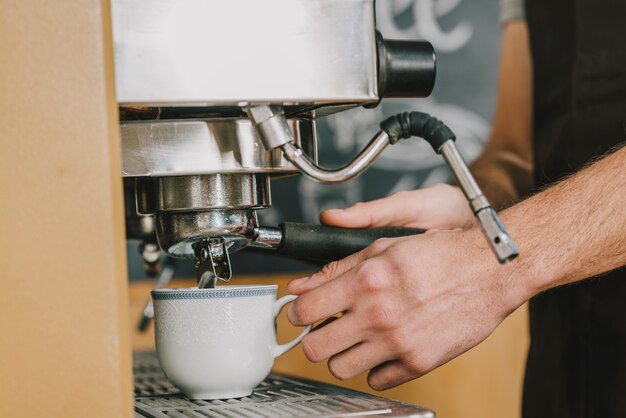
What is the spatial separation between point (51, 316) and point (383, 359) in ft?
1.06

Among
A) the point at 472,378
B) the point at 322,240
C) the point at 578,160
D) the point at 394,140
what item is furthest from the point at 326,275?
the point at 472,378

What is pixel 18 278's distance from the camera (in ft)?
1.71

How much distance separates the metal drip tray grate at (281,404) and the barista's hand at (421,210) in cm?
21

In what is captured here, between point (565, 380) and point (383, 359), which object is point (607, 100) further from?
point (383, 359)

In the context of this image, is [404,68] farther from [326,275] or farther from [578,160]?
[578,160]

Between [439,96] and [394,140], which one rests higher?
[439,96]

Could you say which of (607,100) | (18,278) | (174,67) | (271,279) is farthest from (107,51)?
(271,279)

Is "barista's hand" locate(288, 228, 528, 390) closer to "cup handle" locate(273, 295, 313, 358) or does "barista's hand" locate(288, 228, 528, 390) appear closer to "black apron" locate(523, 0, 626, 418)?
"cup handle" locate(273, 295, 313, 358)

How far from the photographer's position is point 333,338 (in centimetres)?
74

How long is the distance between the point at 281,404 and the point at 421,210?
15.5 inches

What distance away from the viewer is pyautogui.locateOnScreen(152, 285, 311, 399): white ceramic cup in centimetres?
71

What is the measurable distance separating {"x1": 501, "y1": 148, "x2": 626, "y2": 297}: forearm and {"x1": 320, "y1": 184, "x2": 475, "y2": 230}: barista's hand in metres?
0.17

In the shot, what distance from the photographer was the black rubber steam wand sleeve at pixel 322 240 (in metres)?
0.77

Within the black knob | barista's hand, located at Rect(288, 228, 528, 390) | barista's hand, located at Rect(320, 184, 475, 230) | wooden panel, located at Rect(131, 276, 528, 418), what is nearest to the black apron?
barista's hand, located at Rect(320, 184, 475, 230)
